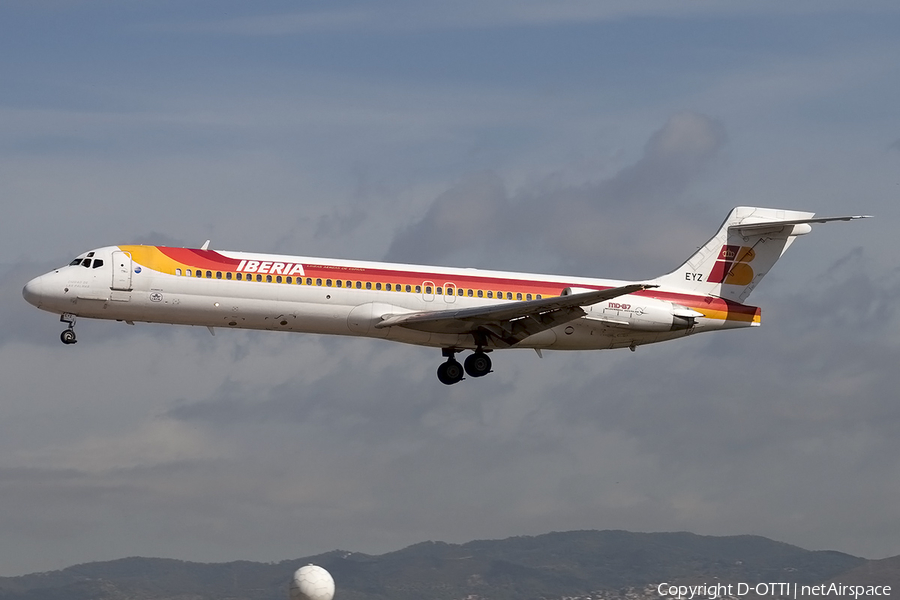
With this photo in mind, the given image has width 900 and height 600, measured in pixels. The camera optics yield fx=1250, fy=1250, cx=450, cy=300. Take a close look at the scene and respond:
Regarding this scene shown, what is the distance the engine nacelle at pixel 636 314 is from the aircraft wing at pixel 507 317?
1.77 metres

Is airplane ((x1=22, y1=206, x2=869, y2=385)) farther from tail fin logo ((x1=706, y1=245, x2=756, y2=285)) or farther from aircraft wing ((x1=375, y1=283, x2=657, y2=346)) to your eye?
tail fin logo ((x1=706, y1=245, x2=756, y2=285))

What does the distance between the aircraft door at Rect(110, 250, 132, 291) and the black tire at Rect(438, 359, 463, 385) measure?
11.1 metres

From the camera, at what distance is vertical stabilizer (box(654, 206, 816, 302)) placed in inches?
1766

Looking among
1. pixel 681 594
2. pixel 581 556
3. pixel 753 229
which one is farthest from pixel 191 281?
pixel 581 556

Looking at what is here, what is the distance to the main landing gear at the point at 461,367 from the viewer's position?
42750mm

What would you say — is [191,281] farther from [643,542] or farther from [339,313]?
[643,542]

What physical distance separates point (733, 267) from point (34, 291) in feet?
78.8

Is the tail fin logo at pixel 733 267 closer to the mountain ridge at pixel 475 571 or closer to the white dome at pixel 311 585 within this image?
the white dome at pixel 311 585

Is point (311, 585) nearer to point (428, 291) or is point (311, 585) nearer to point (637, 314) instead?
point (428, 291)

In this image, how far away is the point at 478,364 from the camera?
42.8m

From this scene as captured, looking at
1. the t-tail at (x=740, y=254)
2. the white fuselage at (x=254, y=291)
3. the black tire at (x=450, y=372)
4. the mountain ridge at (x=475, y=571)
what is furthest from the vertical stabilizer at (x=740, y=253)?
the mountain ridge at (x=475, y=571)

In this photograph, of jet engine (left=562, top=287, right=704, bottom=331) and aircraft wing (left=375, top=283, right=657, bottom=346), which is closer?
aircraft wing (left=375, top=283, right=657, bottom=346)

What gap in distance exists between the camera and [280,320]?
39281mm

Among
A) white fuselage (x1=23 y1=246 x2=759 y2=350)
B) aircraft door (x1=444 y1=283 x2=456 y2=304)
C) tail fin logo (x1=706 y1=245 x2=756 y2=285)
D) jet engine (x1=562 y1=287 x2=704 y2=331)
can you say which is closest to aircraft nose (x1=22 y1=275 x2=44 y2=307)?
white fuselage (x1=23 y1=246 x2=759 y2=350)
